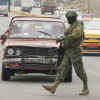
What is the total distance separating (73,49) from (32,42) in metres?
2.47

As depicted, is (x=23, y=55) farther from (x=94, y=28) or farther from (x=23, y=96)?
(x=94, y=28)

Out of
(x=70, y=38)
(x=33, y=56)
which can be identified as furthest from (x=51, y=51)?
(x=70, y=38)

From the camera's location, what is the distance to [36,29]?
13.2m

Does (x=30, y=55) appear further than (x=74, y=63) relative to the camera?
Yes

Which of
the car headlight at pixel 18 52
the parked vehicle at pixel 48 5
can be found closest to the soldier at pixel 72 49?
the car headlight at pixel 18 52

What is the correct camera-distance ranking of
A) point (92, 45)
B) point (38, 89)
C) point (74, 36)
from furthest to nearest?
point (92, 45) → point (38, 89) → point (74, 36)

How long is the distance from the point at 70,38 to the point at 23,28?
3.45 metres

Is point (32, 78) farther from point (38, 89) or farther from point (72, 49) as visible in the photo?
point (72, 49)

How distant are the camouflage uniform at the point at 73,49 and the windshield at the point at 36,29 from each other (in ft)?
9.14

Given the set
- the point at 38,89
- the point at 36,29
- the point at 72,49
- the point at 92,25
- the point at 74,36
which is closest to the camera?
the point at 74,36

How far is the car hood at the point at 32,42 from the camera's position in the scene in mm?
11953

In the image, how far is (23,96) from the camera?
983cm

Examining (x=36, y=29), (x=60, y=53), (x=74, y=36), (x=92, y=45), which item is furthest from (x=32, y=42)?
(x=92, y=45)

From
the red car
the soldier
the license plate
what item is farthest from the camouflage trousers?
the license plate
